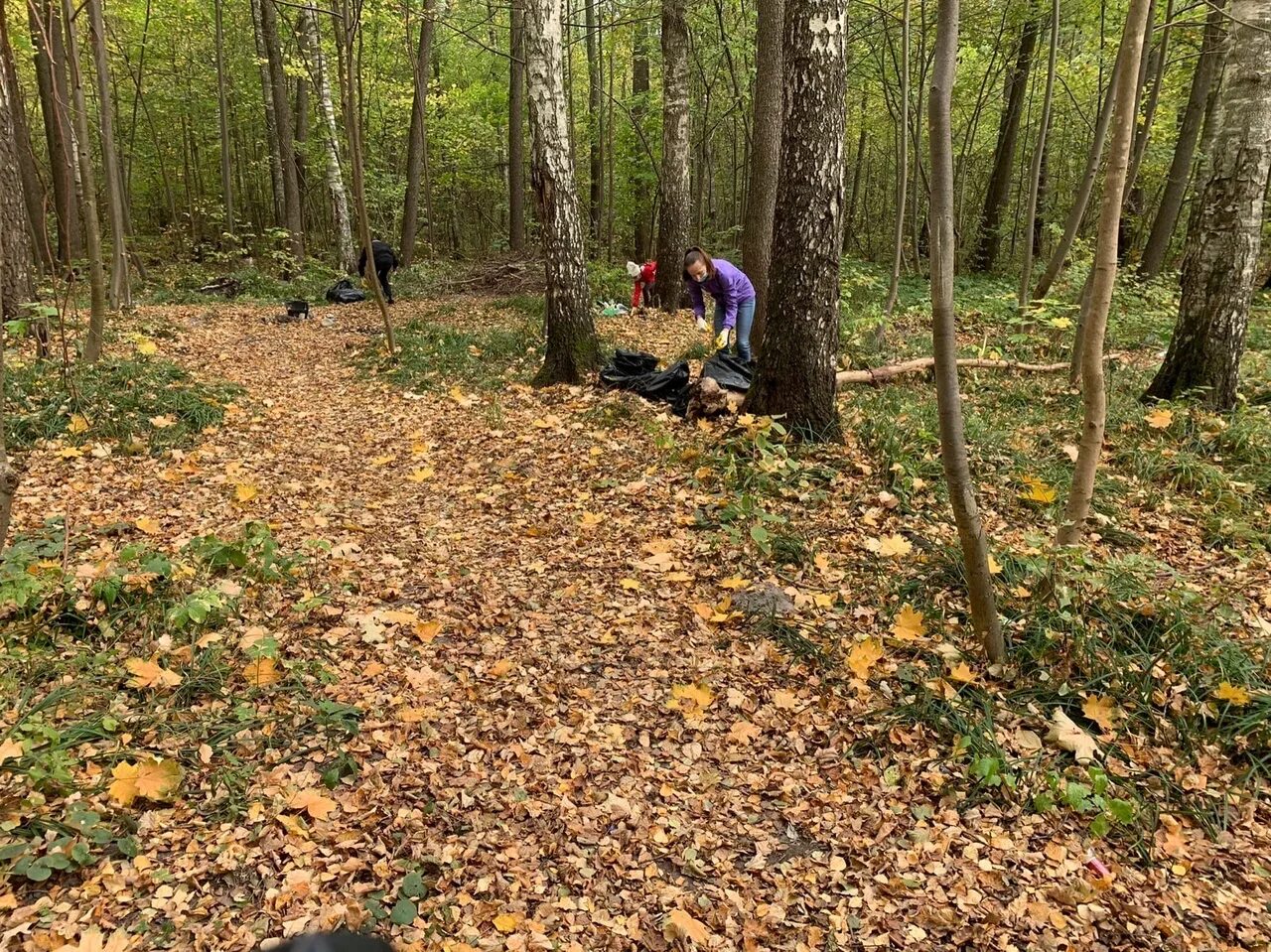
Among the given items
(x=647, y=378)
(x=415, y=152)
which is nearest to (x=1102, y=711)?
(x=647, y=378)

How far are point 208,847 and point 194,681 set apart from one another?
0.98 meters

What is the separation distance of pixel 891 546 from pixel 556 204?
206 inches

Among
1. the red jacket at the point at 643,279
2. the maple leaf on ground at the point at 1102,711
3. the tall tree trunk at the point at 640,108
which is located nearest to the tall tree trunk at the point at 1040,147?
the red jacket at the point at 643,279

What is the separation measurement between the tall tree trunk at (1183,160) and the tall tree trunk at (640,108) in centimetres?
1018

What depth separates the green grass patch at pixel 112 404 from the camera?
6.21 meters

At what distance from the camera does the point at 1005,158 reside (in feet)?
55.6

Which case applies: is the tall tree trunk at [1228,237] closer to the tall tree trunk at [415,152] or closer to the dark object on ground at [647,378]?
the dark object on ground at [647,378]

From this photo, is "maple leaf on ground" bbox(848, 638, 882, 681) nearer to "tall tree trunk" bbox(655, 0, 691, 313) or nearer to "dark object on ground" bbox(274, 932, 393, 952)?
"dark object on ground" bbox(274, 932, 393, 952)

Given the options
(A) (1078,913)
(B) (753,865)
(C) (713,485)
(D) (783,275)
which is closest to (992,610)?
(A) (1078,913)

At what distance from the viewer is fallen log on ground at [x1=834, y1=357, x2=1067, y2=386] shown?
24.6ft

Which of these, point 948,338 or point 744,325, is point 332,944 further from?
point 744,325

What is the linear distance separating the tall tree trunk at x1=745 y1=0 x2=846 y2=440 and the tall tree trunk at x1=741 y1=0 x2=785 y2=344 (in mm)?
2348

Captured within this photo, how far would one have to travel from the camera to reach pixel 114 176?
36.8 ft

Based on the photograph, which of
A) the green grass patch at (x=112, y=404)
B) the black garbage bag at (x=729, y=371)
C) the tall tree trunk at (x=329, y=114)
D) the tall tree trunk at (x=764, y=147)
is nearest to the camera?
the green grass patch at (x=112, y=404)
